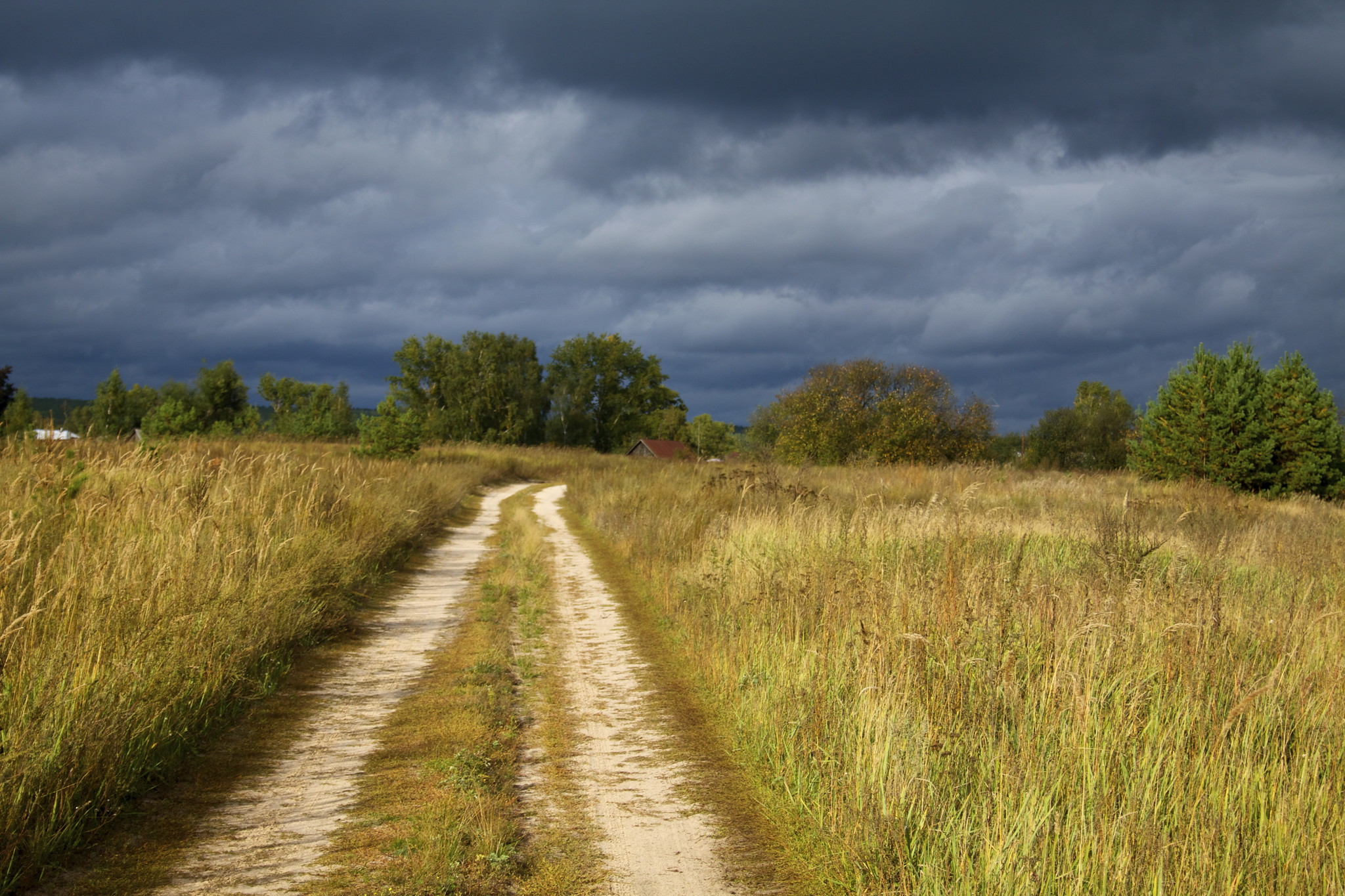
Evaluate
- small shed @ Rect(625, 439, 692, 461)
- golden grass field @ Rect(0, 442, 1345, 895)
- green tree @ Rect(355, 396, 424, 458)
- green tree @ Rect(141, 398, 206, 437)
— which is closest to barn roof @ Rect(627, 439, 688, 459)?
small shed @ Rect(625, 439, 692, 461)

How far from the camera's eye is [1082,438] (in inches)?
2323

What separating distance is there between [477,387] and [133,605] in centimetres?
7653

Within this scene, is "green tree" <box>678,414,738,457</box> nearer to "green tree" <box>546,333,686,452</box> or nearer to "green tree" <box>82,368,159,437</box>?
"green tree" <box>546,333,686,452</box>

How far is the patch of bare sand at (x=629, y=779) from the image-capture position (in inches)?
153

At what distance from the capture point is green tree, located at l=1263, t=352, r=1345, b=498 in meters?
26.4

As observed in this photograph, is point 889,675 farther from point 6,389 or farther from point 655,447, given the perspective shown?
point 655,447

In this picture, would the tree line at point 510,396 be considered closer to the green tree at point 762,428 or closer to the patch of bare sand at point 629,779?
the green tree at point 762,428

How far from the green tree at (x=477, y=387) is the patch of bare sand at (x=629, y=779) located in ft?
232

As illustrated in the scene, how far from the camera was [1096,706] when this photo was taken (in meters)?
4.21

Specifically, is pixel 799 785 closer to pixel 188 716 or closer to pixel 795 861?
pixel 795 861

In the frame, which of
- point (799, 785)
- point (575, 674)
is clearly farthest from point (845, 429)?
point (799, 785)

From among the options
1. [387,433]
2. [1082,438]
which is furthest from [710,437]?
[387,433]

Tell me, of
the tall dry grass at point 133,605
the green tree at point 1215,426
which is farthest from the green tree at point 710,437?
the tall dry grass at point 133,605

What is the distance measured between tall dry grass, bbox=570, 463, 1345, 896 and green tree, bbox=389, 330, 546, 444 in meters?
71.9
